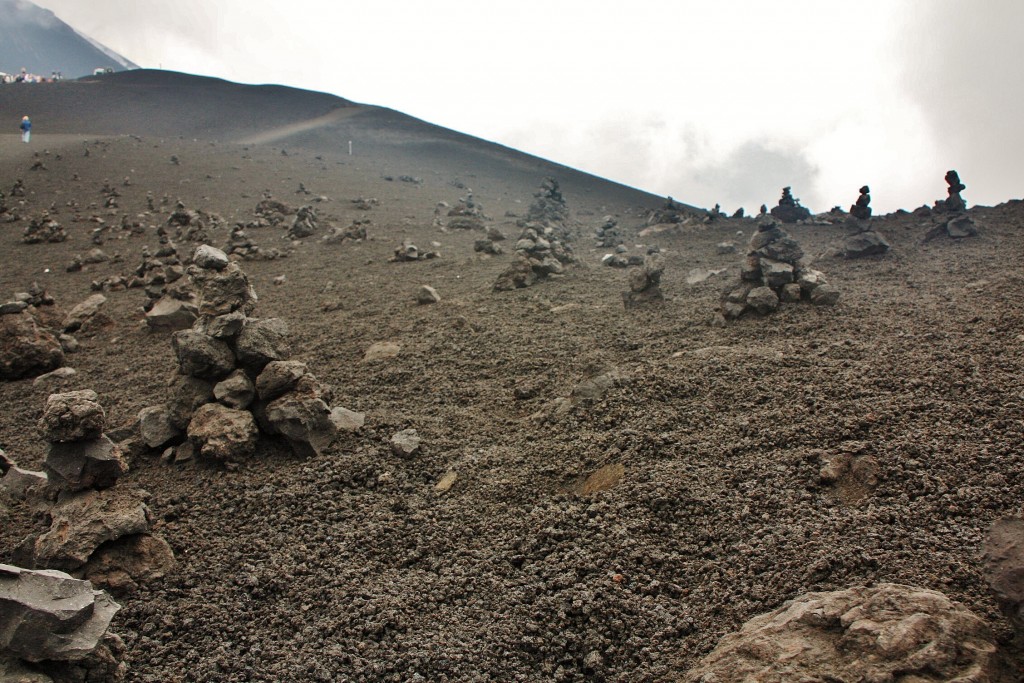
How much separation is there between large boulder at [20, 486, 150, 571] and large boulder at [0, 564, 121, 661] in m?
0.82

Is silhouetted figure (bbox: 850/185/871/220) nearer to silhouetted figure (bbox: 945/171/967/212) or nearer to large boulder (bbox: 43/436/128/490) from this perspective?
silhouetted figure (bbox: 945/171/967/212)

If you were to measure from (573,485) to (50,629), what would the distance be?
106 inches

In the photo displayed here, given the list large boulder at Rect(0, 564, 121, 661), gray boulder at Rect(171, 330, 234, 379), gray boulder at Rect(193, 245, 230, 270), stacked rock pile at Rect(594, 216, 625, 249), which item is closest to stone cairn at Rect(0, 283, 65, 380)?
gray boulder at Rect(193, 245, 230, 270)

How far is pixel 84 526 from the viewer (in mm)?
3207

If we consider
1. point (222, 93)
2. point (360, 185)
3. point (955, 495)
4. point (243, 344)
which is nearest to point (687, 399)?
point (955, 495)

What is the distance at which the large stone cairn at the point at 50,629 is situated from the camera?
2.23 m

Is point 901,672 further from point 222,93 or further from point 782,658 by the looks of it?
point 222,93

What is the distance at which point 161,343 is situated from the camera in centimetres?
734

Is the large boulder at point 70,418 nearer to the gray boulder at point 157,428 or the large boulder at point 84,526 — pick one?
the large boulder at point 84,526

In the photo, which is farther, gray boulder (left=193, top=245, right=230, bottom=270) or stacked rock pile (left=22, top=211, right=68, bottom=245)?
stacked rock pile (left=22, top=211, right=68, bottom=245)

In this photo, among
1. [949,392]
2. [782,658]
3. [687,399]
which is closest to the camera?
[782,658]

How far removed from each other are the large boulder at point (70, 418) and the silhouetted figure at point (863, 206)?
15050 millimetres

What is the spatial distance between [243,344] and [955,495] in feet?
15.7

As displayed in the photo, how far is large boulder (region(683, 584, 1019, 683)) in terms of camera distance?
72.6 inches
